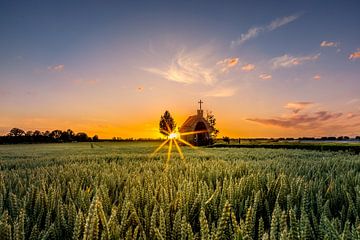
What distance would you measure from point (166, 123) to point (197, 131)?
60044 millimetres

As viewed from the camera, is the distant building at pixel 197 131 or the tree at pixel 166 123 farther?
the tree at pixel 166 123

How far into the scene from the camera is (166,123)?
117m

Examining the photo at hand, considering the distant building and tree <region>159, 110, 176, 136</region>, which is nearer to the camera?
the distant building

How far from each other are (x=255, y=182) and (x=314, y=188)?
436 mm

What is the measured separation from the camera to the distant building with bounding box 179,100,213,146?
186 ft

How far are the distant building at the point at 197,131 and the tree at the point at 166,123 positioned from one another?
55.3 meters

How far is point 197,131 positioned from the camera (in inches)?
2263

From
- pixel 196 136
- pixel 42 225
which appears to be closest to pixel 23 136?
pixel 196 136

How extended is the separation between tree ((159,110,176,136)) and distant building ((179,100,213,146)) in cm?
5531

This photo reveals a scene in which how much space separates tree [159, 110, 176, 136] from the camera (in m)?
115

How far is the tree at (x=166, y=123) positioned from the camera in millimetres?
115375

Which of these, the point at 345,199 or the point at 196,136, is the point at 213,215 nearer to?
the point at 345,199

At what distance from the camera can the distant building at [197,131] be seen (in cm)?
5684

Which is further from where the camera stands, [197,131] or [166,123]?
[166,123]
